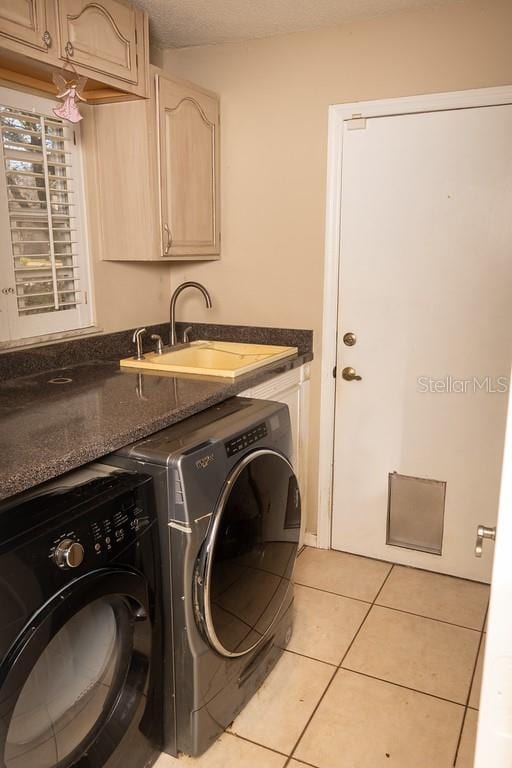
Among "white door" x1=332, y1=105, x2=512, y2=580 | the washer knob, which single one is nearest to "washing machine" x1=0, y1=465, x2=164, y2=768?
the washer knob

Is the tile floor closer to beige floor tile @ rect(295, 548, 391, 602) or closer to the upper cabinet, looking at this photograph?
beige floor tile @ rect(295, 548, 391, 602)

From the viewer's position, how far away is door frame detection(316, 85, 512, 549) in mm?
2182

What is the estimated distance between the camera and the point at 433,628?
2.22 metres

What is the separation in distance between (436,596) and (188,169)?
2051mm

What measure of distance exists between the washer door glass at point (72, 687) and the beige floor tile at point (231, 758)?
356 mm

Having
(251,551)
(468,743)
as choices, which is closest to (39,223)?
(251,551)

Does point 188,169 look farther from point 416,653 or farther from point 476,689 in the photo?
point 476,689

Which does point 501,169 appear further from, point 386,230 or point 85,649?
point 85,649

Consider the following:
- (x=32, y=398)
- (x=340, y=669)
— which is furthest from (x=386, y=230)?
(x=340, y=669)

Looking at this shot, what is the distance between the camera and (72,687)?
129 centimetres

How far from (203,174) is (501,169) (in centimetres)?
120

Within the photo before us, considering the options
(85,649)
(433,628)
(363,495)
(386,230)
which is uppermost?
(386,230)

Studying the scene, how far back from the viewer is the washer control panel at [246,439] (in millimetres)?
1592

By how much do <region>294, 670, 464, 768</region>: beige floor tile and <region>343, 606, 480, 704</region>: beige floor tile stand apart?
0.06m
